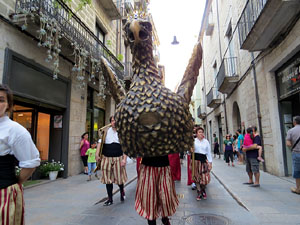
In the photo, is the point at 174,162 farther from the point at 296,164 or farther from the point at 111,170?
the point at 296,164

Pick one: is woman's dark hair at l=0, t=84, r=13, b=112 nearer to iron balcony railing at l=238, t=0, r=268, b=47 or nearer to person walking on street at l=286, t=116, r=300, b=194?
person walking on street at l=286, t=116, r=300, b=194

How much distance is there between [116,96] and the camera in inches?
76.6

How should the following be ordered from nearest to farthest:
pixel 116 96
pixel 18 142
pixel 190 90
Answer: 1. pixel 18 142
2. pixel 190 90
3. pixel 116 96

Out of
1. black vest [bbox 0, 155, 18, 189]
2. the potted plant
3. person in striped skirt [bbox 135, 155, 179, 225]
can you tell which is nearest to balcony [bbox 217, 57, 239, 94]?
the potted plant

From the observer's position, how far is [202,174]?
4262 millimetres

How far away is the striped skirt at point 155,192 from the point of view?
1.96m

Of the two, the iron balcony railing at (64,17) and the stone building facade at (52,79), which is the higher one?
the iron balcony railing at (64,17)

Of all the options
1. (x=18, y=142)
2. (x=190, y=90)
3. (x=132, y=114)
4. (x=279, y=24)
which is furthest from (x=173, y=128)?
(x=279, y=24)

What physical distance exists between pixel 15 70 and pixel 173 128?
519 cm

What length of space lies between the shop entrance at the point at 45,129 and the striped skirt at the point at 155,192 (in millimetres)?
5793

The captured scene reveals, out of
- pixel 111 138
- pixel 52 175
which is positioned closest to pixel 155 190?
pixel 111 138

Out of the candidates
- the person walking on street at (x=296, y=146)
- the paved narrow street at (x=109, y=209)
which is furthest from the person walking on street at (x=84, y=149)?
the person walking on street at (x=296, y=146)

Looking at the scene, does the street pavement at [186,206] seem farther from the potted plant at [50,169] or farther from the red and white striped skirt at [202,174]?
the potted plant at [50,169]

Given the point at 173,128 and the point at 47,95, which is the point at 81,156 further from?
the point at 173,128
